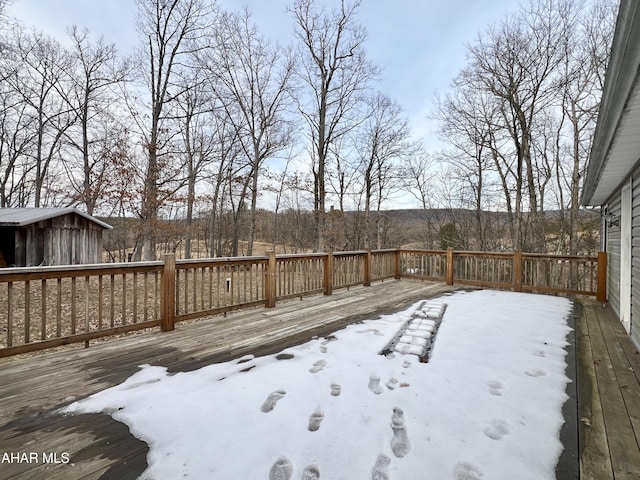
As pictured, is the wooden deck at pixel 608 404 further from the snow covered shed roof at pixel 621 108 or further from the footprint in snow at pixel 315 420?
the snow covered shed roof at pixel 621 108

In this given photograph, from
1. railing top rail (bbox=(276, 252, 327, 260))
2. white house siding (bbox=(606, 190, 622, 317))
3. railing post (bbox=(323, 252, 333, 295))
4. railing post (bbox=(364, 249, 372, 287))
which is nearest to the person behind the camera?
white house siding (bbox=(606, 190, 622, 317))

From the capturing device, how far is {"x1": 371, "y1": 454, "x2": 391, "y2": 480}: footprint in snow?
1.36 meters

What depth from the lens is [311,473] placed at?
1.38m

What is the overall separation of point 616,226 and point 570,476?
5.36 meters

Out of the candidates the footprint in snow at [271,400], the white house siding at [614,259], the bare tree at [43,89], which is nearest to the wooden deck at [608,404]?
the white house siding at [614,259]

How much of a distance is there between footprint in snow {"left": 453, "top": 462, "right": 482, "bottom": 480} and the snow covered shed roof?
6.85 ft

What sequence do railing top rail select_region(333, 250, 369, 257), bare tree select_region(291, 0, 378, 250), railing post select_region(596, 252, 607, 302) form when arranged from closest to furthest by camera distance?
railing post select_region(596, 252, 607, 302) < railing top rail select_region(333, 250, 369, 257) < bare tree select_region(291, 0, 378, 250)

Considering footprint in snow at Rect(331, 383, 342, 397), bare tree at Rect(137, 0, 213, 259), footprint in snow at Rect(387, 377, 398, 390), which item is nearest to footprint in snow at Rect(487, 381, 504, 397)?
footprint in snow at Rect(387, 377, 398, 390)

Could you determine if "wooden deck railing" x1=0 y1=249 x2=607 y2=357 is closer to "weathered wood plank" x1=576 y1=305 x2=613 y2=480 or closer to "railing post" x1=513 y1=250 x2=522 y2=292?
"railing post" x1=513 y1=250 x2=522 y2=292

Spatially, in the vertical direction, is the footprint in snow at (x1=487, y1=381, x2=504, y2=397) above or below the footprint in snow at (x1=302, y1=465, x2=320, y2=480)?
below

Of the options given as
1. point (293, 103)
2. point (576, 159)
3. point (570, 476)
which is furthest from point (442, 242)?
point (570, 476)

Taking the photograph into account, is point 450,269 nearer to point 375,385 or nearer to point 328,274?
point 328,274

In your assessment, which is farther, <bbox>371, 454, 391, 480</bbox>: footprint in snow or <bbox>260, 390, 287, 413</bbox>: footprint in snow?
<bbox>260, 390, 287, 413</bbox>: footprint in snow

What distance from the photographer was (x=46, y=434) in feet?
5.43
